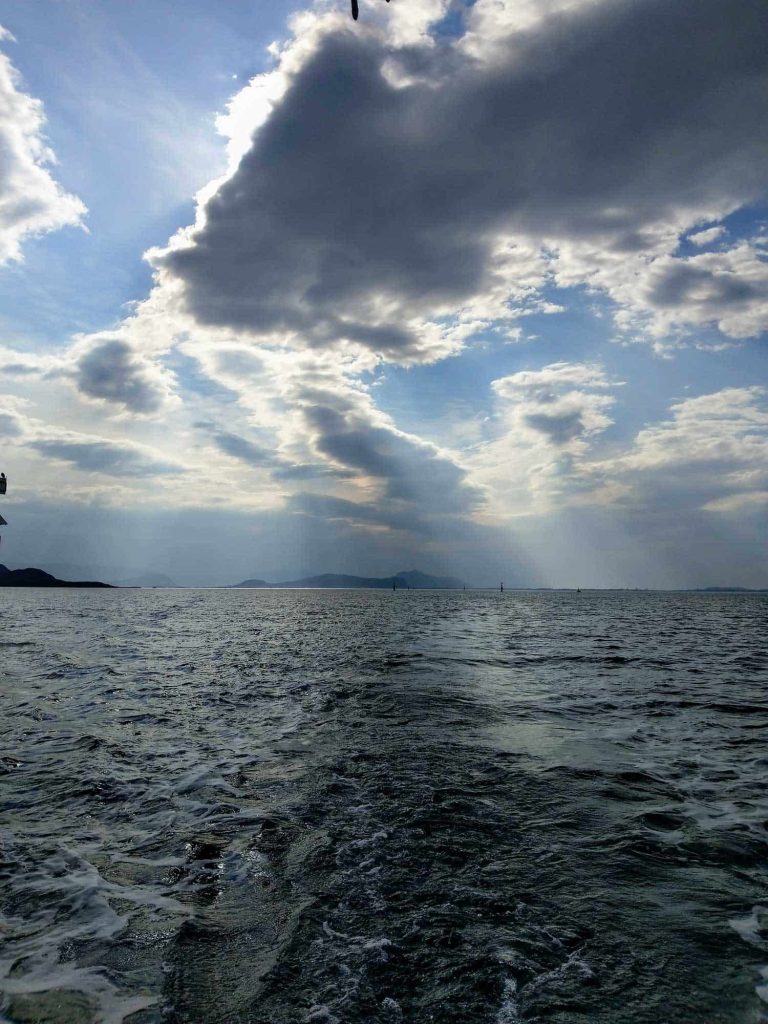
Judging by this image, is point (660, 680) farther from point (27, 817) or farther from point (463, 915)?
point (27, 817)

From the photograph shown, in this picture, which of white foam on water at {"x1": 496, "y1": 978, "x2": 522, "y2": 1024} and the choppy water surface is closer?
white foam on water at {"x1": 496, "y1": 978, "x2": 522, "y2": 1024}

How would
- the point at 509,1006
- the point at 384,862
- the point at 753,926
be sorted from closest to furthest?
the point at 509,1006 < the point at 753,926 < the point at 384,862

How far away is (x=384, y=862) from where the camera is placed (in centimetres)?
736

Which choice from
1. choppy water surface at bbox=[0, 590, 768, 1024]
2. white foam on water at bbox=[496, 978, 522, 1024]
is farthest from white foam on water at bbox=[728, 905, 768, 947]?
white foam on water at bbox=[496, 978, 522, 1024]

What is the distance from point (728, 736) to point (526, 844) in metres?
9.82

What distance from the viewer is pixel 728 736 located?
14641mm

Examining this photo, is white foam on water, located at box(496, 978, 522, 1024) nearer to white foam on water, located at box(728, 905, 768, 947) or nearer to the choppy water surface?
the choppy water surface

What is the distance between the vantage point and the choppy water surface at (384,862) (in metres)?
4.80

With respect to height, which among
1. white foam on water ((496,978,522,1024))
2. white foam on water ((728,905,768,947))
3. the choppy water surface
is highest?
white foam on water ((496,978,522,1024))

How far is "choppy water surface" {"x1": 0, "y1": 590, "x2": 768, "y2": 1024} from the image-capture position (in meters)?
4.80

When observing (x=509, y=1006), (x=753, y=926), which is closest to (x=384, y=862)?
(x=509, y=1006)

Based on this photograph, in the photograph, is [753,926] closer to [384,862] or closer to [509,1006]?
[509,1006]

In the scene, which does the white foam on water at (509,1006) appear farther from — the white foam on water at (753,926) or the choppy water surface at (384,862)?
the white foam on water at (753,926)

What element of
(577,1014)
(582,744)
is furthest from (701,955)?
(582,744)
